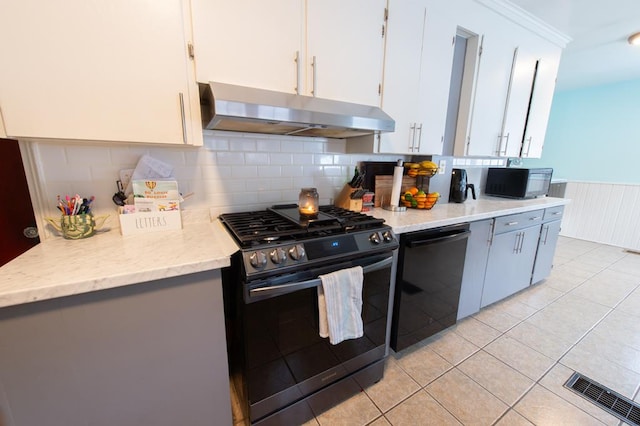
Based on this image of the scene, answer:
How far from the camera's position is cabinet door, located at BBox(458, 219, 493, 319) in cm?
193

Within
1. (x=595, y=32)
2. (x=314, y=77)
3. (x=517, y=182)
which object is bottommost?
(x=517, y=182)

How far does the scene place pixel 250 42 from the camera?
1.20 metres

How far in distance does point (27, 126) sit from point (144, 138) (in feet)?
1.12

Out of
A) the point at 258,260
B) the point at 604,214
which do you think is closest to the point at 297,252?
the point at 258,260

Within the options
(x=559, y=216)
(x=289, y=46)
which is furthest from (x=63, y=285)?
(x=559, y=216)

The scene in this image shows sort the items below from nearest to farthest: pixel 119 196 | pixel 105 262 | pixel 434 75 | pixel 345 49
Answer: pixel 105 262, pixel 119 196, pixel 345 49, pixel 434 75

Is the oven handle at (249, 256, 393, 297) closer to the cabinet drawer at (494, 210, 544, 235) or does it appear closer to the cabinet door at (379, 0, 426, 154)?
the cabinet door at (379, 0, 426, 154)

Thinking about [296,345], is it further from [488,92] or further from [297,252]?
[488,92]

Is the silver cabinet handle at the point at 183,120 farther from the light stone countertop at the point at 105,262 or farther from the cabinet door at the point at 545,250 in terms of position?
the cabinet door at the point at 545,250

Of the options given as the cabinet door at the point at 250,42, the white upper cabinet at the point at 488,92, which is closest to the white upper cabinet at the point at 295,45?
the cabinet door at the point at 250,42

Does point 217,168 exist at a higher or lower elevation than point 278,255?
higher

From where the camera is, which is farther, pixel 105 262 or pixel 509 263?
pixel 509 263

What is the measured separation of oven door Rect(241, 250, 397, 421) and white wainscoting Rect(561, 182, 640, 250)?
524 cm

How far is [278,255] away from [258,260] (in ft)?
0.29
